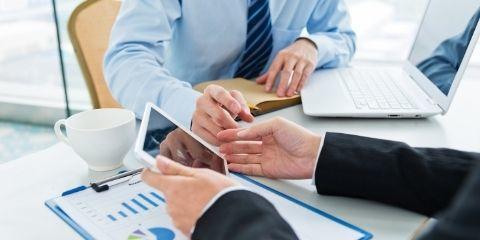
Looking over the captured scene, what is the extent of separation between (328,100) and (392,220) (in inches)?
16.2

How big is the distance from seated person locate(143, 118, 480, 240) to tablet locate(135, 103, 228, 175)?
1.1 inches

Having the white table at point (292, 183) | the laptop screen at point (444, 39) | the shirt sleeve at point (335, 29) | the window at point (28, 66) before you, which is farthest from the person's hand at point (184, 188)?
the window at point (28, 66)

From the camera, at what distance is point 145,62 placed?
927mm

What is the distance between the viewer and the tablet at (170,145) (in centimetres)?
51

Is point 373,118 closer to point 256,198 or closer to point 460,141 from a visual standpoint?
point 460,141

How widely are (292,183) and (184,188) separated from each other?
22 cm

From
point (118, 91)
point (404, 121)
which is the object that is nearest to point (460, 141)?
point (404, 121)

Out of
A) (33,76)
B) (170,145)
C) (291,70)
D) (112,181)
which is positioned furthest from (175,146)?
(33,76)

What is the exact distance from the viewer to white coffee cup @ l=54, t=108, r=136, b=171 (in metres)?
0.64

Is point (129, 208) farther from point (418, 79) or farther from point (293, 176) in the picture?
point (418, 79)

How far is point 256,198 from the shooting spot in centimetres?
47

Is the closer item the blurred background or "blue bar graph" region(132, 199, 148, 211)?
"blue bar graph" region(132, 199, 148, 211)

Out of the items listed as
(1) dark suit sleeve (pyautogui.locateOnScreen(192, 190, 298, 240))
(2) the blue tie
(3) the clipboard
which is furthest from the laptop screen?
(1) dark suit sleeve (pyautogui.locateOnScreen(192, 190, 298, 240))

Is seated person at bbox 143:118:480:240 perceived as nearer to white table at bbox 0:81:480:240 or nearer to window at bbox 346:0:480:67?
white table at bbox 0:81:480:240
